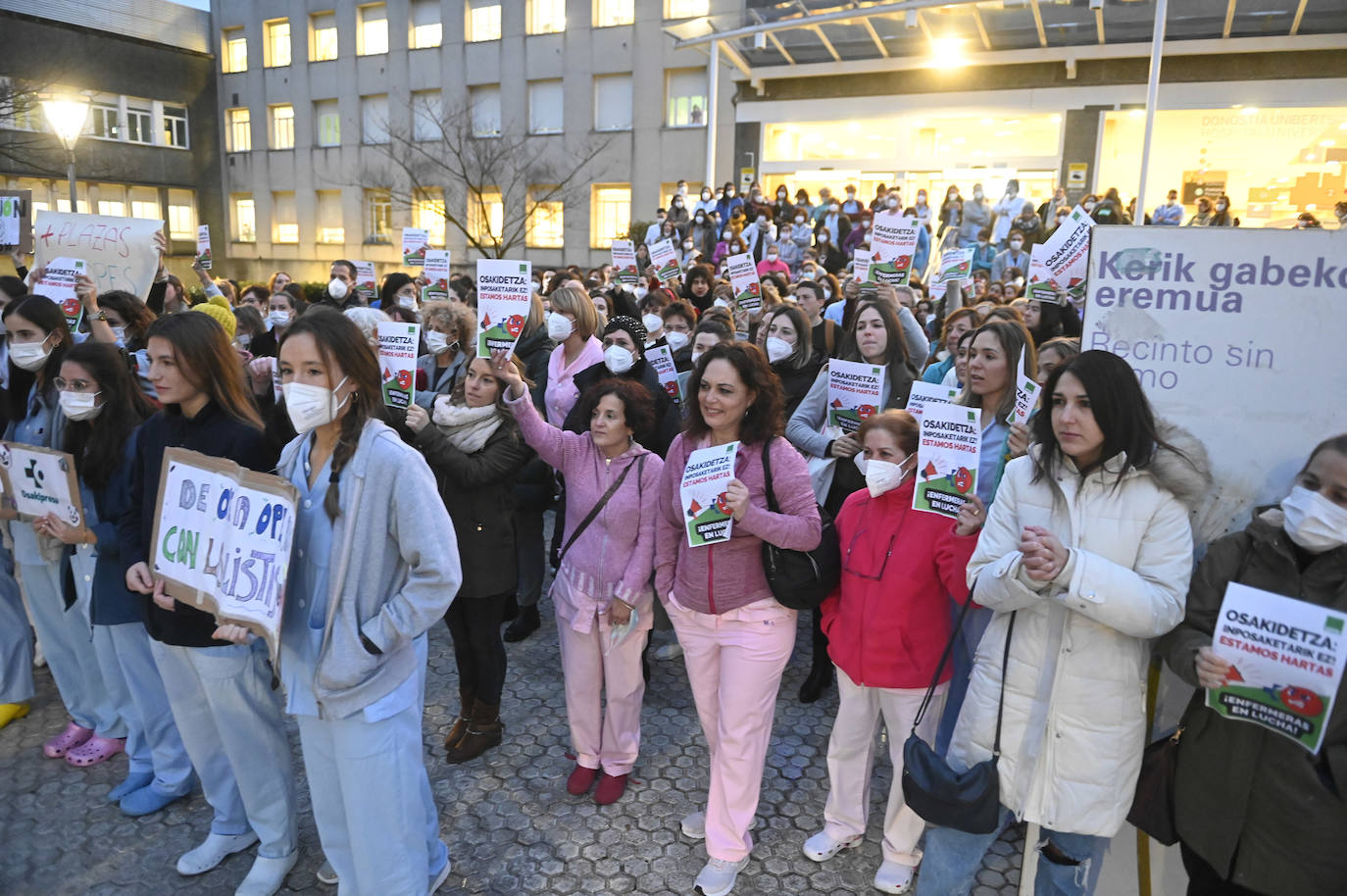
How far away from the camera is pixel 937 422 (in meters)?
3.14

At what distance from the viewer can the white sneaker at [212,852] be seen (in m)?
3.57

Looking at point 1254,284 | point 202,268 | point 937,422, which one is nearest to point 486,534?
point 937,422

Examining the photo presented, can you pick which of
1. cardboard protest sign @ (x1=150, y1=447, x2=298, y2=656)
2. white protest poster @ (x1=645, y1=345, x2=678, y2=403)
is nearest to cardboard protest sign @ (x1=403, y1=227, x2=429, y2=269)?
white protest poster @ (x1=645, y1=345, x2=678, y2=403)

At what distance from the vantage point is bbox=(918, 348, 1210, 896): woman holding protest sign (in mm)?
2539

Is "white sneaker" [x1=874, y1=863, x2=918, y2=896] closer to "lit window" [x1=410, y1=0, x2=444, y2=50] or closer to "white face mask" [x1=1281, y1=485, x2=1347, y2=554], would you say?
"white face mask" [x1=1281, y1=485, x2=1347, y2=554]

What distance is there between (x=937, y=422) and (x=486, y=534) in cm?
227

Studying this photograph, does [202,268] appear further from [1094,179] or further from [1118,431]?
[1094,179]

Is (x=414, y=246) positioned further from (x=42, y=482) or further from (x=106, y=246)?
(x=42, y=482)

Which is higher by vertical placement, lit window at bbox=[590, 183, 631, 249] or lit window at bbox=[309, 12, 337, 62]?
lit window at bbox=[309, 12, 337, 62]

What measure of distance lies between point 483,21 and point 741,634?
31648mm

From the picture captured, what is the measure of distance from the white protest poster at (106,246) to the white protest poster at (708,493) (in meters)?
5.32

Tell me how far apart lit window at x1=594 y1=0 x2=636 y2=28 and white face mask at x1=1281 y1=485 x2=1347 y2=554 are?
29.4 m

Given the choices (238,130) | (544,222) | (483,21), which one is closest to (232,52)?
(238,130)

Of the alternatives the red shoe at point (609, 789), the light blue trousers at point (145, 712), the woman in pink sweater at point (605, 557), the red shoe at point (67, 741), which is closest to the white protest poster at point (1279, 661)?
the woman in pink sweater at point (605, 557)
